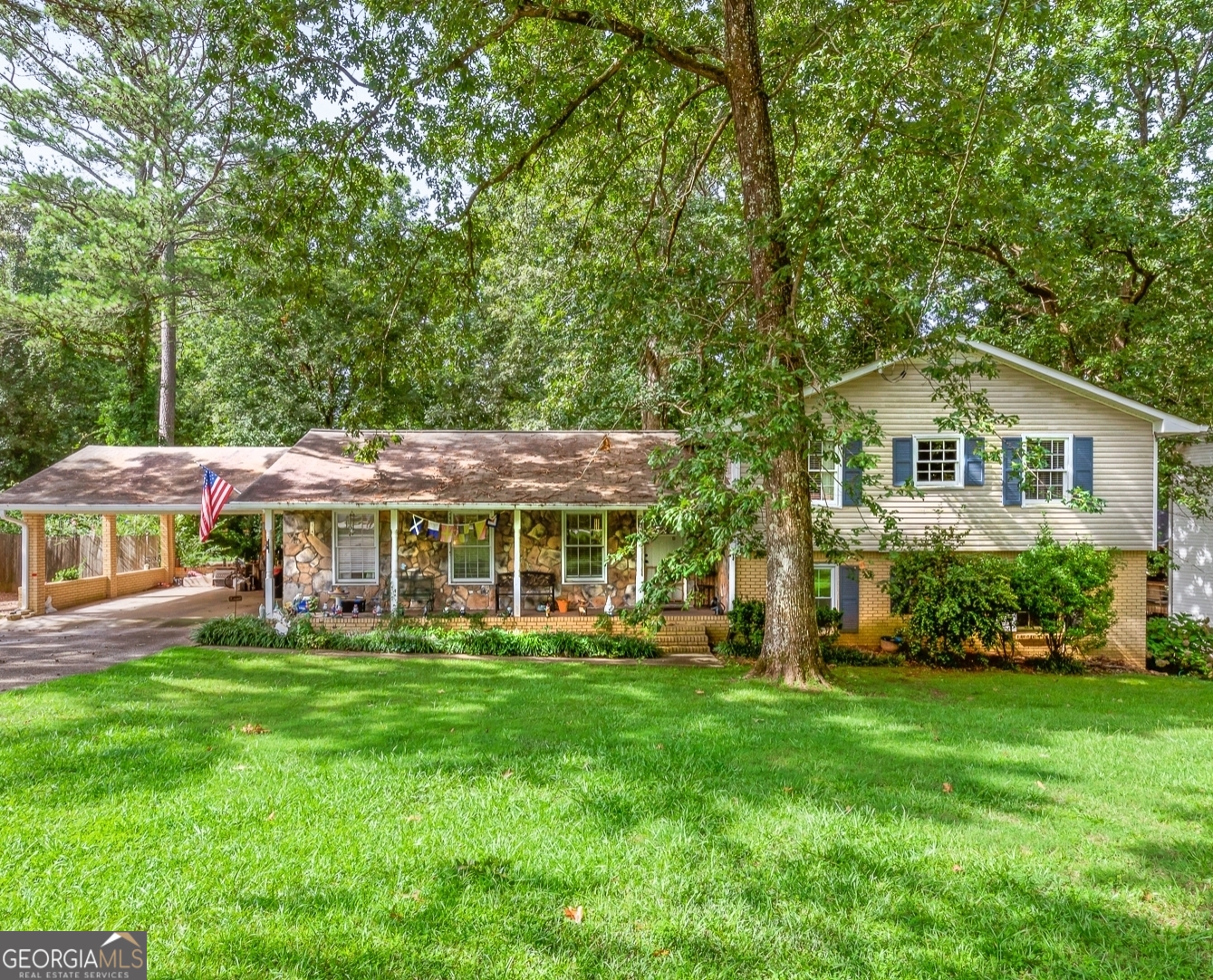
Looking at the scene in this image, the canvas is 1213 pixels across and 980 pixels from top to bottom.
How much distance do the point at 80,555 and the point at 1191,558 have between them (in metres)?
30.7

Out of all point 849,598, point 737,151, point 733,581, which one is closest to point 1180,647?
point 849,598

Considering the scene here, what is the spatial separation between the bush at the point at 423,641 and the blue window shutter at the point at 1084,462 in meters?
9.63

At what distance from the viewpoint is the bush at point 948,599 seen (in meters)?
11.7

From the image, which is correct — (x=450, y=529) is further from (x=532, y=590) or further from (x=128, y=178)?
(x=128, y=178)

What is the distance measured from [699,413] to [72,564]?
59.1 feet

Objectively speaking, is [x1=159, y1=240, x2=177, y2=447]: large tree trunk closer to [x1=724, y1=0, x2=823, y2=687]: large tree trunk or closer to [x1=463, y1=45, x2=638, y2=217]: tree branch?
[x1=463, y1=45, x2=638, y2=217]: tree branch

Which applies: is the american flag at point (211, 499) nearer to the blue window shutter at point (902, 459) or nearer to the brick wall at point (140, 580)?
the brick wall at point (140, 580)

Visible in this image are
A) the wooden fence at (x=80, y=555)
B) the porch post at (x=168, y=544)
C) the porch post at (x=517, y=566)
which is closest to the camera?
the porch post at (x=517, y=566)

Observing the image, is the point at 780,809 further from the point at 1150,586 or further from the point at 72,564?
the point at 1150,586

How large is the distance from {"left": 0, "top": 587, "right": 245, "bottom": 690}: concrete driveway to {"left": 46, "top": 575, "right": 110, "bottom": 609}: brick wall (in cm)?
42

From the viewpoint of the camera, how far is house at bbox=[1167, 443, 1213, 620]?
17.5 m

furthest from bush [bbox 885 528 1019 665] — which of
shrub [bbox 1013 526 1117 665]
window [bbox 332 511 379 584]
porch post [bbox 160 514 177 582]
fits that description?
porch post [bbox 160 514 177 582]

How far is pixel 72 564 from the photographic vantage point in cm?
1756

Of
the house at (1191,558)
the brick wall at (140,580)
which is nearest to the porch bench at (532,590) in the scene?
the brick wall at (140,580)
